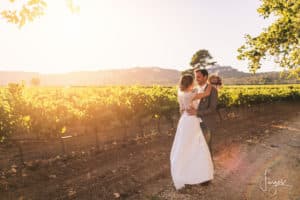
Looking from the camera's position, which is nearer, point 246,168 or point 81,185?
point 81,185

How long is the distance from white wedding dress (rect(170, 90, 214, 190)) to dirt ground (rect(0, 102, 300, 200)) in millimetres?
264

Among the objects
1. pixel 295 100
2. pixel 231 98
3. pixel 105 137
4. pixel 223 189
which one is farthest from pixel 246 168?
pixel 295 100

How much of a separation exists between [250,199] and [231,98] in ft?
59.4

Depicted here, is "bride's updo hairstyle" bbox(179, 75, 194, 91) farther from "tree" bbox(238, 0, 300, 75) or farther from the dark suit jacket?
"tree" bbox(238, 0, 300, 75)

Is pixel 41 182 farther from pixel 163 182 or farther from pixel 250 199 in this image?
pixel 250 199

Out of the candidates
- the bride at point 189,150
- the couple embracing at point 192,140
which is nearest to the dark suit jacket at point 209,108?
the couple embracing at point 192,140

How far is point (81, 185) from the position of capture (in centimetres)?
709

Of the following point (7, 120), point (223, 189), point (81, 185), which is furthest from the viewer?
point (7, 120)

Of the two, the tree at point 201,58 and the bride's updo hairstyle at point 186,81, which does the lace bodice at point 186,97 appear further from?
the tree at point 201,58

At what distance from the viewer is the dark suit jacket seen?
699 cm
